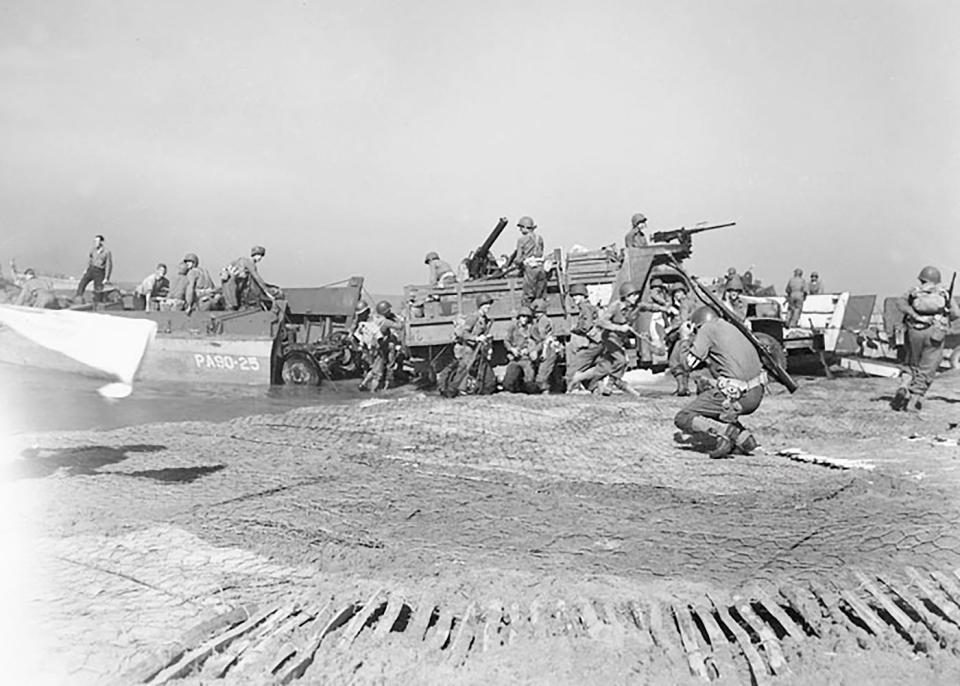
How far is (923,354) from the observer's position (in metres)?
10.1

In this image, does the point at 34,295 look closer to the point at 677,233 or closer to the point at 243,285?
the point at 243,285

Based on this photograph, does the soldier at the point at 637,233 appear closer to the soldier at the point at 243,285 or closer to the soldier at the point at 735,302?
the soldier at the point at 735,302

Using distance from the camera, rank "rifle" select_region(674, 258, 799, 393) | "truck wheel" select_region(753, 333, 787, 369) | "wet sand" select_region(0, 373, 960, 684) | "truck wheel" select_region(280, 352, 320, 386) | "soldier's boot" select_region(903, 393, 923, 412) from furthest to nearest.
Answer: "truck wheel" select_region(280, 352, 320, 386), "truck wheel" select_region(753, 333, 787, 369), "rifle" select_region(674, 258, 799, 393), "soldier's boot" select_region(903, 393, 923, 412), "wet sand" select_region(0, 373, 960, 684)

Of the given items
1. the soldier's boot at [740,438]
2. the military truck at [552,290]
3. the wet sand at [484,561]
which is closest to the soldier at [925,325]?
the wet sand at [484,561]

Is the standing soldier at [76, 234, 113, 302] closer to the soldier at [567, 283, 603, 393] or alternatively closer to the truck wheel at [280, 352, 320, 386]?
the truck wheel at [280, 352, 320, 386]

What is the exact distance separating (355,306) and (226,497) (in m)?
10.7

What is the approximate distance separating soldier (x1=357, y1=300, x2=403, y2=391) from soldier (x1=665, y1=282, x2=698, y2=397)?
4.77 metres

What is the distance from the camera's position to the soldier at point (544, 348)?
1384 cm

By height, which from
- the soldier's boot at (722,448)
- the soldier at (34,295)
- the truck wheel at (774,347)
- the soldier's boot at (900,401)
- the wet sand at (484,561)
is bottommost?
the wet sand at (484,561)

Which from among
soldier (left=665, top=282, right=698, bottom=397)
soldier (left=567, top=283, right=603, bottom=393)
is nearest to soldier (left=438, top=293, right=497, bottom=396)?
soldier (left=567, top=283, right=603, bottom=393)

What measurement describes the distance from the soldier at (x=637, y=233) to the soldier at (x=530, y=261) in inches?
62.6

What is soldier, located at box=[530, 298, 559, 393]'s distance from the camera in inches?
545

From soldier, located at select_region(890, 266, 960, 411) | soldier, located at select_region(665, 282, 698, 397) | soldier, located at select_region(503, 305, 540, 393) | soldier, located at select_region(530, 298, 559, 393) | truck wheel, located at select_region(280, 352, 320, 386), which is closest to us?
soldier, located at select_region(890, 266, 960, 411)

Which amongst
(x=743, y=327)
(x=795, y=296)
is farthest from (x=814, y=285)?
(x=743, y=327)
